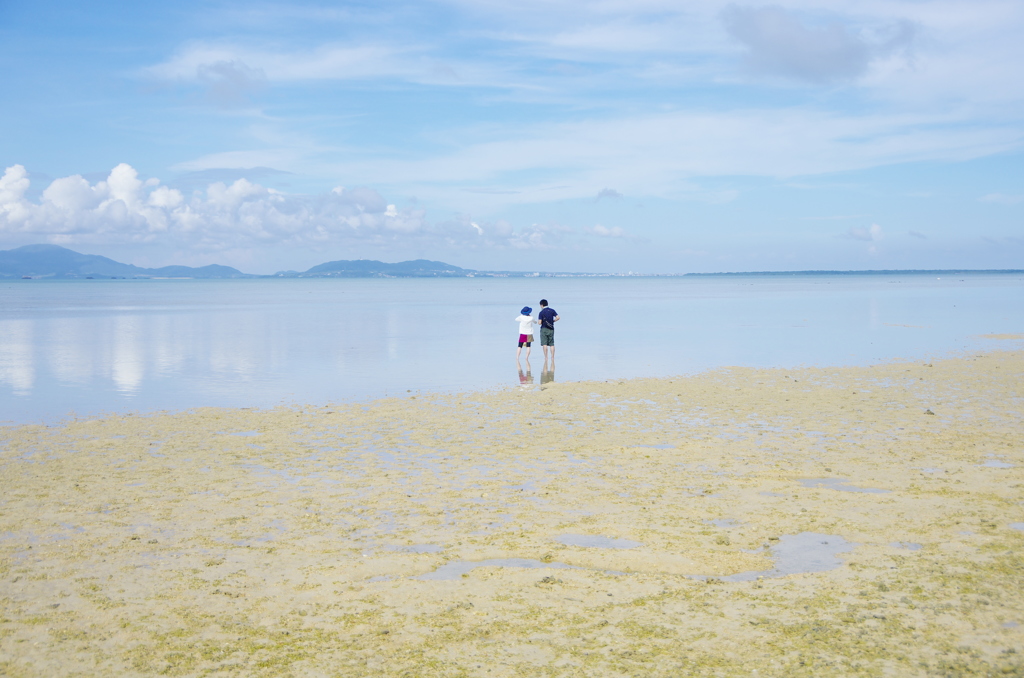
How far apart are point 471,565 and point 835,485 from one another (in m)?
5.70

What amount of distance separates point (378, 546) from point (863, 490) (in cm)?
647

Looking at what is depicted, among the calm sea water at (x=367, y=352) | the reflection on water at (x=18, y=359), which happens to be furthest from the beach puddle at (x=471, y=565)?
the reflection on water at (x=18, y=359)

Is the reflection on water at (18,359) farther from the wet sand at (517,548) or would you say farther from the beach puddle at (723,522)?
the beach puddle at (723,522)

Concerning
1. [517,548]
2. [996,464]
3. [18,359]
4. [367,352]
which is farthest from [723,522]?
[18,359]

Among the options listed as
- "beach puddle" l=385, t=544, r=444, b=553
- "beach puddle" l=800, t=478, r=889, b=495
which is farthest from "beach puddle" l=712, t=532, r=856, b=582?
"beach puddle" l=385, t=544, r=444, b=553

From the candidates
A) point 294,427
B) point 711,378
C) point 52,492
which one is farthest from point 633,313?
point 52,492

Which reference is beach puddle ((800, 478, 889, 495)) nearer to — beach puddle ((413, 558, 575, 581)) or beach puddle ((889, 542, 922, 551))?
beach puddle ((889, 542, 922, 551))

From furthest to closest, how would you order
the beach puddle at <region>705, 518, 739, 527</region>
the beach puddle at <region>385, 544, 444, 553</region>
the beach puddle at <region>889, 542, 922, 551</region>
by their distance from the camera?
the beach puddle at <region>705, 518, 739, 527</region> → the beach puddle at <region>385, 544, 444, 553</region> → the beach puddle at <region>889, 542, 922, 551</region>

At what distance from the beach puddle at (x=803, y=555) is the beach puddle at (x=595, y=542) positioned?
3.78 feet

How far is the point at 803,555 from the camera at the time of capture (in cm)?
816

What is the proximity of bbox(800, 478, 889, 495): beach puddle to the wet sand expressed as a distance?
0.06 m

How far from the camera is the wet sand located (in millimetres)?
6086

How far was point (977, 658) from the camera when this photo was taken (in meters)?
5.78

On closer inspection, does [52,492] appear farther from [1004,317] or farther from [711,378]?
[1004,317]
